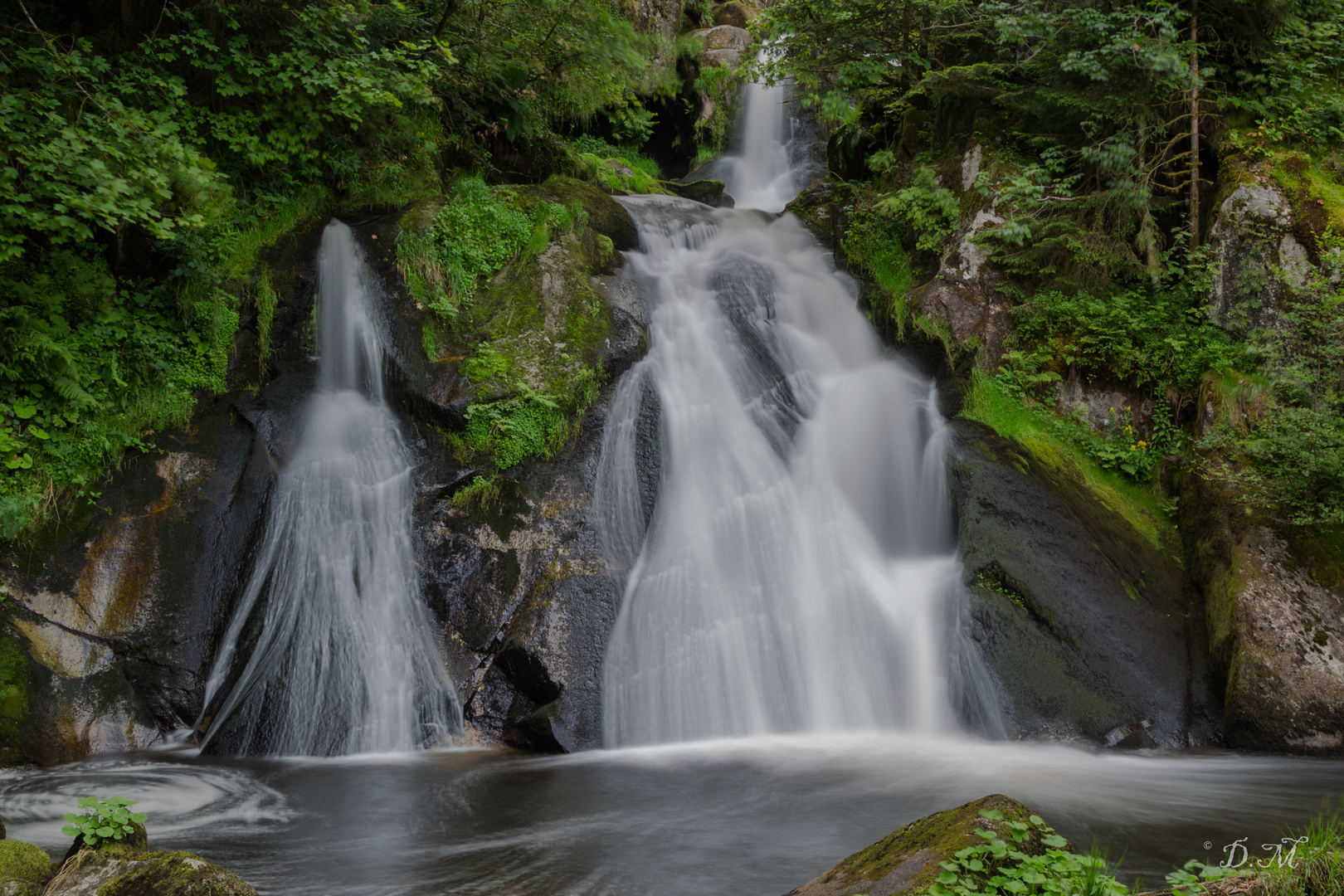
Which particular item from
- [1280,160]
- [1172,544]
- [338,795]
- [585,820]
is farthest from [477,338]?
[1280,160]

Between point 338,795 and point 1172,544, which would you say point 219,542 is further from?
point 1172,544

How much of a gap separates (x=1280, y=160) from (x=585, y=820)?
9.36m

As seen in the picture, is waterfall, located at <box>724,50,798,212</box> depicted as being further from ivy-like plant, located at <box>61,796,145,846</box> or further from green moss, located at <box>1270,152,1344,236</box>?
ivy-like plant, located at <box>61,796,145,846</box>

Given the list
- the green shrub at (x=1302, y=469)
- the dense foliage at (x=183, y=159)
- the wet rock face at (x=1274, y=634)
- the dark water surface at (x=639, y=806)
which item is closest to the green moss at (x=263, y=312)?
the dense foliage at (x=183, y=159)

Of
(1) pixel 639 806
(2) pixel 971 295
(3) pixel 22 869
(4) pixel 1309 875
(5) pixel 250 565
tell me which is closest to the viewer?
(4) pixel 1309 875

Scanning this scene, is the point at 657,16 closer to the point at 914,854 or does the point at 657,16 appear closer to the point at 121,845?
the point at 121,845

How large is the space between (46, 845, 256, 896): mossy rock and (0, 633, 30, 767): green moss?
335cm

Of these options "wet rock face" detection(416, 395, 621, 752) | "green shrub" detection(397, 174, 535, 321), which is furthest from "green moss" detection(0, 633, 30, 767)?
"green shrub" detection(397, 174, 535, 321)

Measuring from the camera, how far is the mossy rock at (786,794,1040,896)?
2641 mm

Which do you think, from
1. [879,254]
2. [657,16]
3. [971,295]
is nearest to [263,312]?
[879,254]

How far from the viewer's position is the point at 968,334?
871 centimetres

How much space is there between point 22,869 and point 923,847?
365cm

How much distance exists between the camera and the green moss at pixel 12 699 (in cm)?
545

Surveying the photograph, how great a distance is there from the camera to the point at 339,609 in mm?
6539
